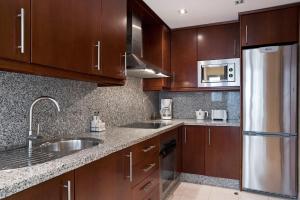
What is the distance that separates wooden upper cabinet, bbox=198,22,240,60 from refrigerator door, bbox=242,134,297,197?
123cm

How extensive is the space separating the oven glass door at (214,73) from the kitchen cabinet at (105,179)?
2.07m

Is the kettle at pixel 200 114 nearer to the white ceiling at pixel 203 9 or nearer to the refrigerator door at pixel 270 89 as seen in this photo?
the refrigerator door at pixel 270 89

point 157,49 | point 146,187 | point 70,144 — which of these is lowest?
point 146,187

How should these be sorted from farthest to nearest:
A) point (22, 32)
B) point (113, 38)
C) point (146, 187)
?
1. point (146, 187)
2. point (113, 38)
3. point (22, 32)

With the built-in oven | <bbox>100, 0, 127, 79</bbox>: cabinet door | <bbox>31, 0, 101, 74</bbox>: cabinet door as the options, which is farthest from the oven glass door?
<bbox>31, 0, 101, 74</bbox>: cabinet door

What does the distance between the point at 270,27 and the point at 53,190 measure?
287 centimetres

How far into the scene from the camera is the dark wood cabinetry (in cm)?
283

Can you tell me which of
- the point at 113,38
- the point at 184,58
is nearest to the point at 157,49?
the point at 184,58

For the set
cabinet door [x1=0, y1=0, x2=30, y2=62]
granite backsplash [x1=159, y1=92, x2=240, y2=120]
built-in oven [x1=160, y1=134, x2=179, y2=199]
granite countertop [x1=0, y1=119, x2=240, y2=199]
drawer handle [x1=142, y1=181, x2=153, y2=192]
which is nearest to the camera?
granite countertop [x1=0, y1=119, x2=240, y2=199]

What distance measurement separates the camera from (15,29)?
0.99 metres

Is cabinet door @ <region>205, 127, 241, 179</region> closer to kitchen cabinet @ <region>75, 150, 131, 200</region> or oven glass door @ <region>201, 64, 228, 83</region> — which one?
oven glass door @ <region>201, 64, 228, 83</region>

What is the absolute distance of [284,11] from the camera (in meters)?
A: 2.56

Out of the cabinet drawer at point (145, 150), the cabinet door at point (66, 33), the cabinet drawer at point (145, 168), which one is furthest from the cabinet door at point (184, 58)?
the cabinet door at point (66, 33)

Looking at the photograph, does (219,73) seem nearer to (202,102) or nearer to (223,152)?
(202,102)
